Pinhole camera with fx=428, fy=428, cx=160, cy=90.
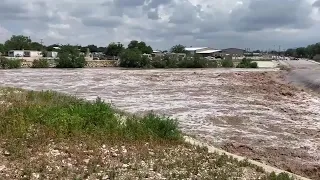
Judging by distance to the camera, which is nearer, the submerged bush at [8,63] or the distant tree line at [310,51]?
the submerged bush at [8,63]

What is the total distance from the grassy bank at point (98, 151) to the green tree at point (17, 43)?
13193 centimetres

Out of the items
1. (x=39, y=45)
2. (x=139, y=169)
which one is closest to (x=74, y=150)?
(x=139, y=169)

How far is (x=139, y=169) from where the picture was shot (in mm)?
8734

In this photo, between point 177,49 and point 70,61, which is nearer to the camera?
point 70,61

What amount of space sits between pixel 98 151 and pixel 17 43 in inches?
5438

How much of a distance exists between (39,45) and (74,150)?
151539 mm

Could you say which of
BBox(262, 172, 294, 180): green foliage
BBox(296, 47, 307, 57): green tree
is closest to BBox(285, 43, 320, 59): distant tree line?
BBox(296, 47, 307, 57): green tree

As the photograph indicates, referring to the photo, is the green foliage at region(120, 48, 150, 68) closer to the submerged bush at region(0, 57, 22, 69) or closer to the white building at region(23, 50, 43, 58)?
the submerged bush at region(0, 57, 22, 69)

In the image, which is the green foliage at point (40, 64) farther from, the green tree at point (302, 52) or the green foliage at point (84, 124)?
the green tree at point (302, 52)

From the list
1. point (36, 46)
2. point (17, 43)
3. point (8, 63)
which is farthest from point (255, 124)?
point (36, 46)

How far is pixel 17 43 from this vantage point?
139 metres

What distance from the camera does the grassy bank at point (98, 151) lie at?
27.5 feet

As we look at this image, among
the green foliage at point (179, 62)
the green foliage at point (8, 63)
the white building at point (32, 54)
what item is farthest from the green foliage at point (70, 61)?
the white building at point (32, 54)

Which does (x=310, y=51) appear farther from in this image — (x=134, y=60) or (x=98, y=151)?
(x=98, y=151)
